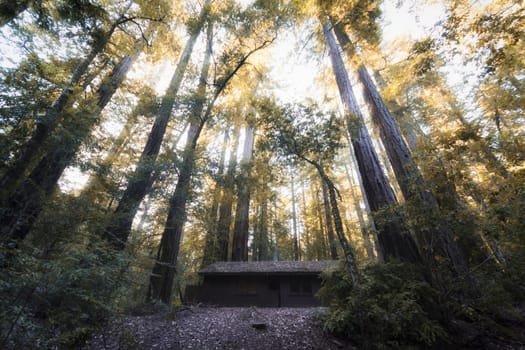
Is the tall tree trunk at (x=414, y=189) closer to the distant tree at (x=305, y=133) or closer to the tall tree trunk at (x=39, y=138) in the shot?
the distant tree at (x=305, y=133)

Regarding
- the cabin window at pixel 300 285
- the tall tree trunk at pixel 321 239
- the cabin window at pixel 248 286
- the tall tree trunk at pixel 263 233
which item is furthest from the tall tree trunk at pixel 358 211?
the cabin window at pixel 248 286

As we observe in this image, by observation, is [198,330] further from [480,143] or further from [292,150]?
[480,143]

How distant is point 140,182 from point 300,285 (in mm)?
7891

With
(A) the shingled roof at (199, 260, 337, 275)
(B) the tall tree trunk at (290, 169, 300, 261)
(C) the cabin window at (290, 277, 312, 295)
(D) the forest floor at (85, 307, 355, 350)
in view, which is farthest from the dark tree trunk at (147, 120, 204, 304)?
(B) the tall tree trunk at (290, 169, 300, 261)

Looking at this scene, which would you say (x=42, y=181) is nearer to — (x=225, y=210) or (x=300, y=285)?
(x=225, y=210)

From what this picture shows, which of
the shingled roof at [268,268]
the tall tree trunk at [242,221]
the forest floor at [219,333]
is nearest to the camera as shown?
the forest floor at [219,333]

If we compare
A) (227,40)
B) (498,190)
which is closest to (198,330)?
(498,190)

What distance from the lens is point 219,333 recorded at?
3873 millimetres

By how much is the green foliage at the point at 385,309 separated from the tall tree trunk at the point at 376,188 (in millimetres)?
536

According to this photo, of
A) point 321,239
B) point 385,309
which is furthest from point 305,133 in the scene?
point 321,239

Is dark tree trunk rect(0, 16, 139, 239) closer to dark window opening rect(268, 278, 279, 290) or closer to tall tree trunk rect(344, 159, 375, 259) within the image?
dark window opening rect(268, 278, 279, 290)

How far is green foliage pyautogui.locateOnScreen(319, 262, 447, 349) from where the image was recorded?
287 centimetres

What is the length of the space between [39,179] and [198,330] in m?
5.41

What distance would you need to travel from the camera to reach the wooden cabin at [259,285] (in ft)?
27.3
